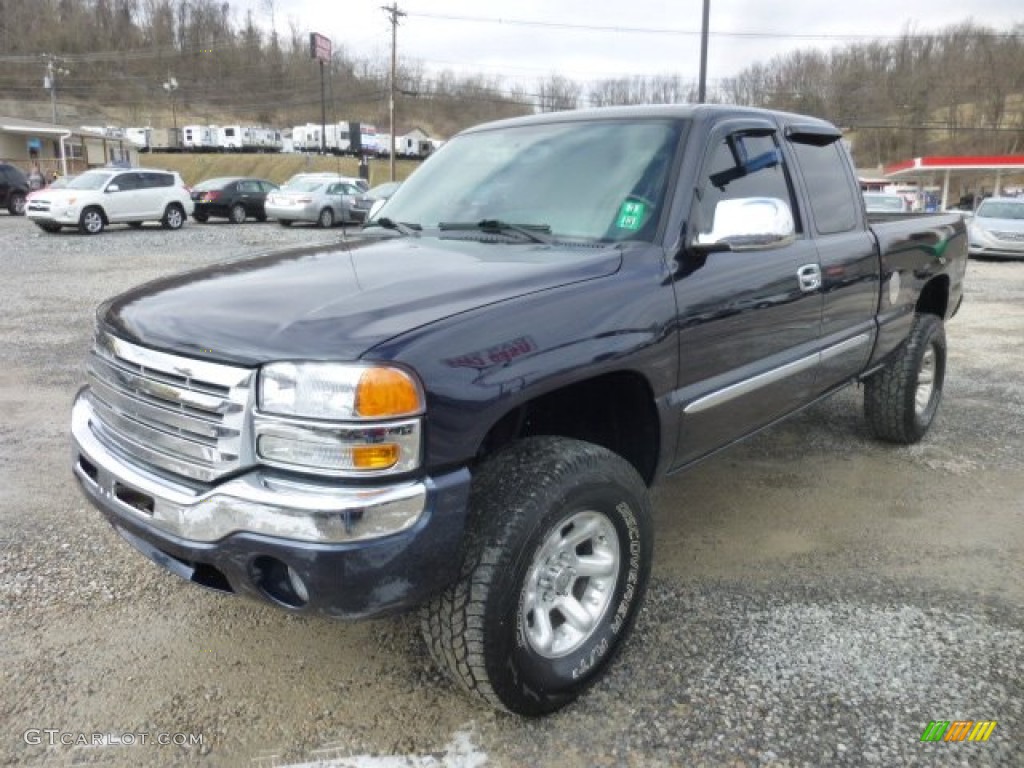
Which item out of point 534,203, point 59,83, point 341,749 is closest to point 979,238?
point 534,203

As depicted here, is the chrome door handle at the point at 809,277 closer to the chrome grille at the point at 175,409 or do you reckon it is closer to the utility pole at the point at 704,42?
the chrome grille at the point at 175,409

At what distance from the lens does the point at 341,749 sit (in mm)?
2283

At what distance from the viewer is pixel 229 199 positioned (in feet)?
80.7

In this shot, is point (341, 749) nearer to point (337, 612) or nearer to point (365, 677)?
point (365, 677)

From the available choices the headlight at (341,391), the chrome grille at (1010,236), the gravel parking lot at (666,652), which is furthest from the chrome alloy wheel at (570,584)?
the chrome grille at (1010,236)

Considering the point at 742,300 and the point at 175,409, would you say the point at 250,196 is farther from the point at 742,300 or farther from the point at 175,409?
the point at 175,409

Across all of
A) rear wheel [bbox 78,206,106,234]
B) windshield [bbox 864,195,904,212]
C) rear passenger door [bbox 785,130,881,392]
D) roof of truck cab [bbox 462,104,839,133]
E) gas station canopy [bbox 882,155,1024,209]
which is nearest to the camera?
roof of truck cab [bbox 462,104,839,133]

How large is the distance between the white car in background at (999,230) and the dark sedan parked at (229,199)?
19893 millimetres

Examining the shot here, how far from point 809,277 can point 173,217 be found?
829 inches

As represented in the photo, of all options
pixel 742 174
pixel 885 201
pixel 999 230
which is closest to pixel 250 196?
pixel 885 201

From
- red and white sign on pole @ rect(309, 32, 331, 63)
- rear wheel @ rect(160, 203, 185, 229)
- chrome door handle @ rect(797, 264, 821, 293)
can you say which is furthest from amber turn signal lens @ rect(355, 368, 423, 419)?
red and white sign on pole @ rect(309, 32, 331, 63)

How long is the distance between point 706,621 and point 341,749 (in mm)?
1367

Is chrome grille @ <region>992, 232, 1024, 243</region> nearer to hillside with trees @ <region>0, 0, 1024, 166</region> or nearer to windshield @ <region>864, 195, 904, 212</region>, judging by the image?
windshield @ <region>864, 195, 904, 212</region>

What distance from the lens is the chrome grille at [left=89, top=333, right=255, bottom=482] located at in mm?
2018
